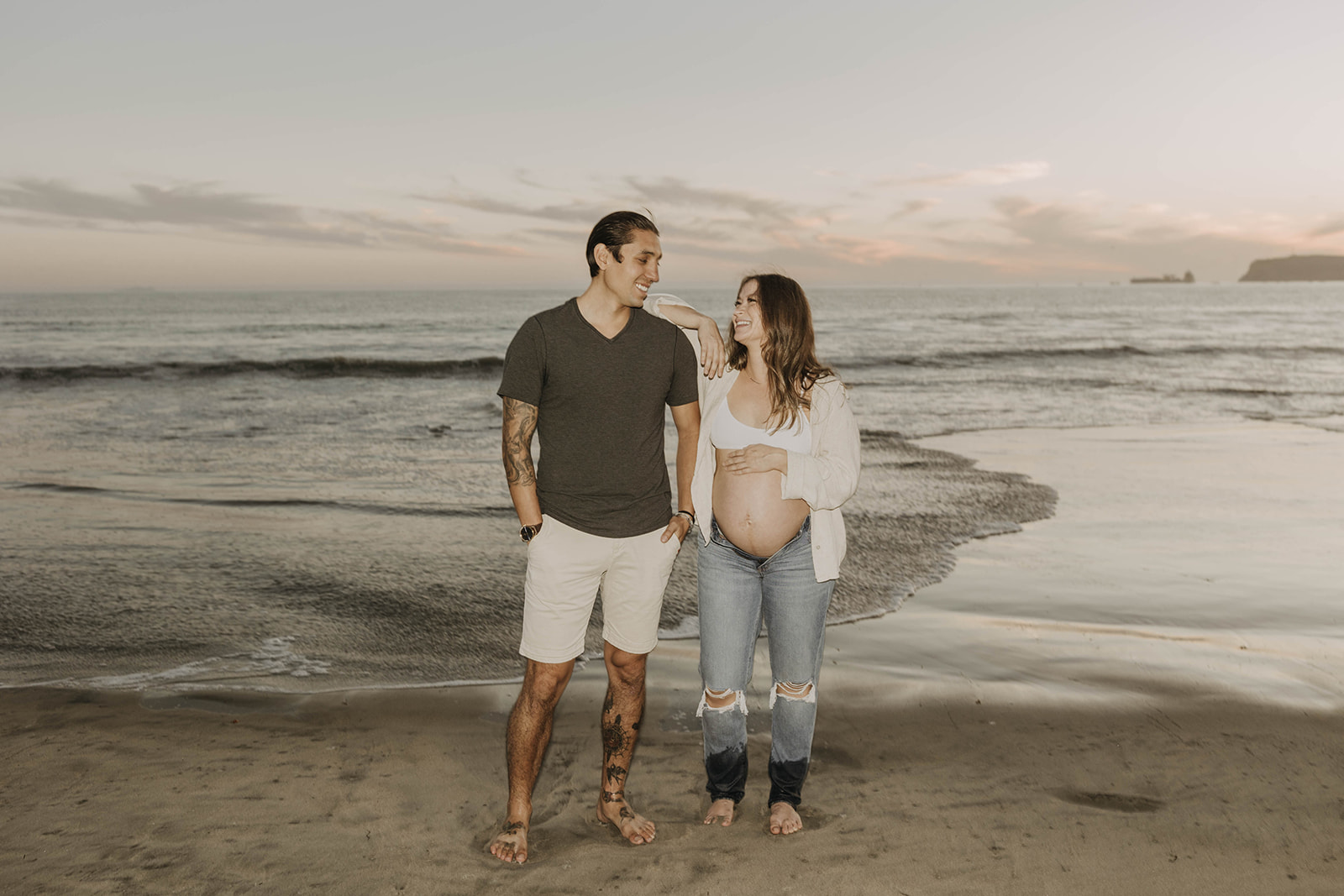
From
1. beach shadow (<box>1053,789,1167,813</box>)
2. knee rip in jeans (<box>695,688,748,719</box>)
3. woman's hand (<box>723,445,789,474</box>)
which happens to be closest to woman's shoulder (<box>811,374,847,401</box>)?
woman's hand (<box>723,445,789,474</box>)

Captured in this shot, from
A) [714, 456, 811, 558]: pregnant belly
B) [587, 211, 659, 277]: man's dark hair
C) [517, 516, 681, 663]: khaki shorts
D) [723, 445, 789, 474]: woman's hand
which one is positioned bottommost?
[517, 516, 681, 663]: khaki shorts

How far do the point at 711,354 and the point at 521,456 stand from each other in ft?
2.77

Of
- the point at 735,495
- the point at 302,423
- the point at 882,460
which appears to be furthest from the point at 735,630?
the point at 302,423

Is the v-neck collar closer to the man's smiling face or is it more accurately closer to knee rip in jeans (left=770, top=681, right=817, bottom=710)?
the man's smiling face

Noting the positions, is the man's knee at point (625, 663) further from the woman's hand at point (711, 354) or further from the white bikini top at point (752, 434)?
the woman's hand at point (711, 354)

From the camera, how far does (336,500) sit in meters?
9.30

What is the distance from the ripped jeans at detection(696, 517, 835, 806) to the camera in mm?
3289

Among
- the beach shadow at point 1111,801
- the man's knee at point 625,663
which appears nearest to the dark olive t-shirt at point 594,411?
the man's knee at point 625,663

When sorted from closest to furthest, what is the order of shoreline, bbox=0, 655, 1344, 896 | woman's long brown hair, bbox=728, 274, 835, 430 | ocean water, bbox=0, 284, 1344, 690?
shoreline, bbox=0, 655, 1344, 896
woman's long brown hair, bbox=728, 274, 835, 430
ocean water, bbox=0, 284, 1344, 690

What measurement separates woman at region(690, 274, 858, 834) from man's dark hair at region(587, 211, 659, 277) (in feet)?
1.54

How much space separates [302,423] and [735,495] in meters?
14.3

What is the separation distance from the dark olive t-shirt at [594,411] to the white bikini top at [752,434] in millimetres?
254

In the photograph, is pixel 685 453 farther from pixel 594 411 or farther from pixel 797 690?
pixel 797 690

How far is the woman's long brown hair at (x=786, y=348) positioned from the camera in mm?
3217
